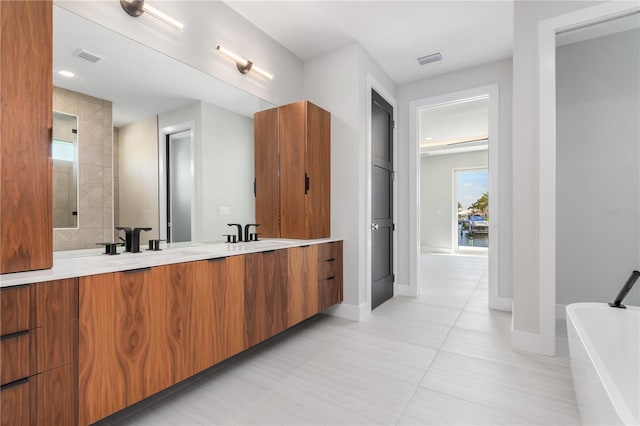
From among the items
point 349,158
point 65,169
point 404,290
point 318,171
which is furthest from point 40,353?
point 404,290

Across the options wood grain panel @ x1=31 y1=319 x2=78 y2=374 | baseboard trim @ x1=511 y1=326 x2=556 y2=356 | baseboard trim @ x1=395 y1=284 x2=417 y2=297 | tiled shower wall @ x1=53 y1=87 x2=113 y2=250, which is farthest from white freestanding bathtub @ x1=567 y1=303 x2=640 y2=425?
tiled shower wall @ x1=53 y1=87 x2=113 y2=250

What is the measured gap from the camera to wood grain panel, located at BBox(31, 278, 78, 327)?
117 centimetres

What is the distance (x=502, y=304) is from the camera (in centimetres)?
347

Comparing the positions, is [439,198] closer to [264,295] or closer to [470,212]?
[470,212]

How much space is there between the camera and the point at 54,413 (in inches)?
47.7

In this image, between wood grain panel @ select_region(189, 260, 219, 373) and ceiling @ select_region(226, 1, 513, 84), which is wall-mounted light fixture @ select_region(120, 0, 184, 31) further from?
wood grain panel @ select_region(189, 260, 219, 373)

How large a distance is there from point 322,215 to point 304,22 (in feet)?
5.96

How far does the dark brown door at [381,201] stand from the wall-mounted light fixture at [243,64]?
126 cm

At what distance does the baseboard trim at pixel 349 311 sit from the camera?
3123mm

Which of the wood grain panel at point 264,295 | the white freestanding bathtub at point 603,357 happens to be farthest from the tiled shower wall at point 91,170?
the white freestanding bathtub at point 603,357

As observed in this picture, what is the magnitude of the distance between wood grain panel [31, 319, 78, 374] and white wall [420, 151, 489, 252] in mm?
9222

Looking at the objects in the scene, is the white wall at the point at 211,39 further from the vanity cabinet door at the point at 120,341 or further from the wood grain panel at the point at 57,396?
the wood grain panel at the point at 57,396

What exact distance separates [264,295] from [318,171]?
140 cm

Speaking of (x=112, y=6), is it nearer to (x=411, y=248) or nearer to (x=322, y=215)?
(x=322, y=215)
